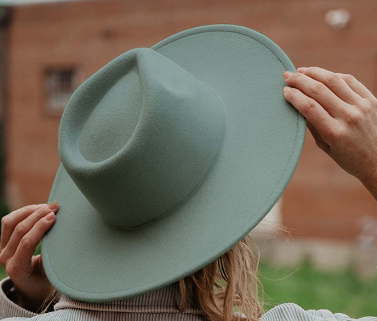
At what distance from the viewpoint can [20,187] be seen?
1911 cm

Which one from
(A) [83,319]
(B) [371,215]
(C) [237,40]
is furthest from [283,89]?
(B) [371,215]

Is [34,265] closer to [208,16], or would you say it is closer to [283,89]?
[283,89]

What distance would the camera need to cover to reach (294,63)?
1437 cm

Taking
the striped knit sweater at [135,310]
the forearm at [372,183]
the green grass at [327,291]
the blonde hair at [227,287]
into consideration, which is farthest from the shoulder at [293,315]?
→ the green grass at [327,291]

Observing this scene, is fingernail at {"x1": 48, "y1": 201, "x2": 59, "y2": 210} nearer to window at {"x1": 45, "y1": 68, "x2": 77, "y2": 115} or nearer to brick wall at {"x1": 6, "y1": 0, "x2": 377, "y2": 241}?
brick wall at {"x1": 6, "y1": 0, "x2": 377, "y2": 241}

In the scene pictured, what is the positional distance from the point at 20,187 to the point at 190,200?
18.3m

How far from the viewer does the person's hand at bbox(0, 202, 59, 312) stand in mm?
1779

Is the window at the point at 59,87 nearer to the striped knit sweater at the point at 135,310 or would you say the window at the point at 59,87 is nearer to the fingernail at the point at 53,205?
the fingernail at the point at 53,205

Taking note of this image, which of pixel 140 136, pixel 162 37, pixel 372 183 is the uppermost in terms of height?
pixel 140 136

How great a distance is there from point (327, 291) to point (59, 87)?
11.4 meters

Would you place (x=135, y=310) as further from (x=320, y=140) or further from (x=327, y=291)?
(x=327, y=291)

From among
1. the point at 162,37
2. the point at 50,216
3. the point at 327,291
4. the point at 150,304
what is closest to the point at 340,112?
the point at 150,304

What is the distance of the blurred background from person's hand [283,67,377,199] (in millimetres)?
6978

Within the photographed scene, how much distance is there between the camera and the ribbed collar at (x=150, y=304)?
151 centimetres
